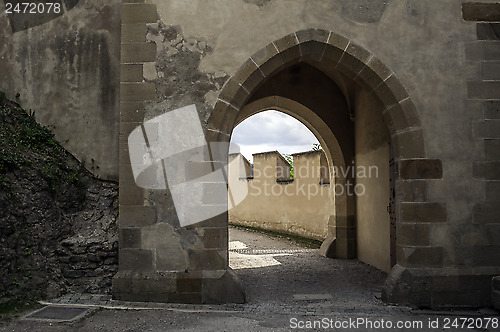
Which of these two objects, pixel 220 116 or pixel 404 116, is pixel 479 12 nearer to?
pixel 404 116

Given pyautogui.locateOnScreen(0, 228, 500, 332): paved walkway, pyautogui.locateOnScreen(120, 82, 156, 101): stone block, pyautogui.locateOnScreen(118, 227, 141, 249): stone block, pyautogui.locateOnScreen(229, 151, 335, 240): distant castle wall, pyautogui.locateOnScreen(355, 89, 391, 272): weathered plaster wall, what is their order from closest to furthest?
pyautogui.locateOnScreen(0, 228, 500, 332): paved walkway < pyautogui.locateOnScreen(118, 227, 141, 249): stone block < pyautogui.locateOnScreen(120, 82, 156, 101): stone block < pyautogui.locateOnScreen(355, 89, 391, 272): weathered plaster wall < pyautogui.locateOnScreen(229, 151, 335, 240): distant castle wall

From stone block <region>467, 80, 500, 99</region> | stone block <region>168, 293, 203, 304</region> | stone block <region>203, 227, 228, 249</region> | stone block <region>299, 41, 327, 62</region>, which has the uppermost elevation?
stone block <region>299, 41, 327, 62</region>

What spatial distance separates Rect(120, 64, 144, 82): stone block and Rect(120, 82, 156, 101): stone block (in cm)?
5

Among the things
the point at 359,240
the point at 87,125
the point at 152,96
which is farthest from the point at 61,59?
the point at 359,240

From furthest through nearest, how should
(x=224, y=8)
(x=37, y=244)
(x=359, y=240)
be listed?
(x=359, y=240)
(x=224, y=8)
(x=37, y=244)

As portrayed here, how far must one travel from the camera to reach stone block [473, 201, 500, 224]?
4332mm

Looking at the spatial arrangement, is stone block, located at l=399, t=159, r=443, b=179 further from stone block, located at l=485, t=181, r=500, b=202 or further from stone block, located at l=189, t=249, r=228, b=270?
stone block, located at l=189, t=249, r=228, b=270

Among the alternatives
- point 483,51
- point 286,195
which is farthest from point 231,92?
point 286,195

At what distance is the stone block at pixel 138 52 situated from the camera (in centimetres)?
447

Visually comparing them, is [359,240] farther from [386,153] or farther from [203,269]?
[203,269]

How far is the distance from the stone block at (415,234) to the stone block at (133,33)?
335 centimetres

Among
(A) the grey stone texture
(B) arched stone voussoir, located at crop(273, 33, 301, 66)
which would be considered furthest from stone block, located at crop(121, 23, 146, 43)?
(B) arched stone voussoir, located at crop(273, 33, 301, 66)

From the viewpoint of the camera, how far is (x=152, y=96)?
443 cm

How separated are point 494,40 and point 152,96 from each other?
3640 mm
